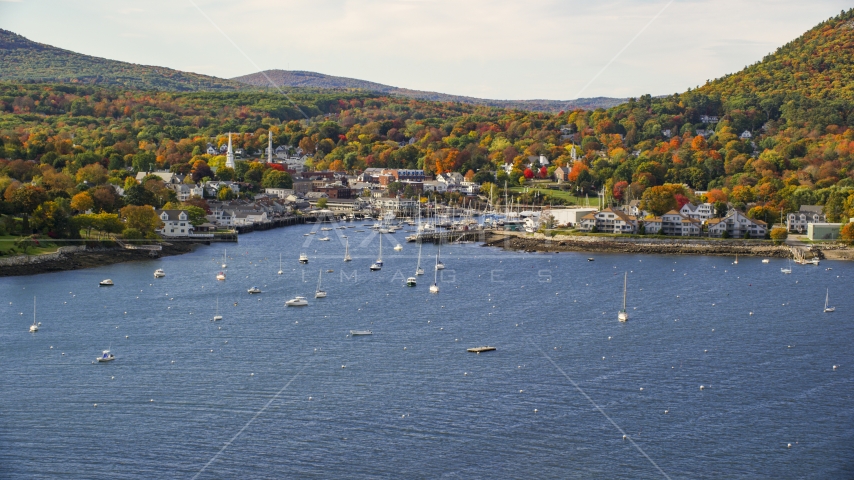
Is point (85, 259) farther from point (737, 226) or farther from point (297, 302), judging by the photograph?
point (737, 226)

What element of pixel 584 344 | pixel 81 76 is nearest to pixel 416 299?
pixel 584 344

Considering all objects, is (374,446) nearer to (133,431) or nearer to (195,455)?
(195,455)

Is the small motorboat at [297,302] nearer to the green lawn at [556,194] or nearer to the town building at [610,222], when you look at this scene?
the town building at [610,222]

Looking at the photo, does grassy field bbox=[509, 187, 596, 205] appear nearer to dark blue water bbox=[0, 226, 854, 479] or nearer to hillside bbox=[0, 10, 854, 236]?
hillside bbox=[0, 10, 854, 236]

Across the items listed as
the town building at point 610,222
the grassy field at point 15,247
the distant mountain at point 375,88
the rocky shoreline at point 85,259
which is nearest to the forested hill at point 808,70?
the town building at point 610,222

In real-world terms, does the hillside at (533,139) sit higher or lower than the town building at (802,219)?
higher

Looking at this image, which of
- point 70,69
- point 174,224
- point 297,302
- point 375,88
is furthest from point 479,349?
point 375,88
